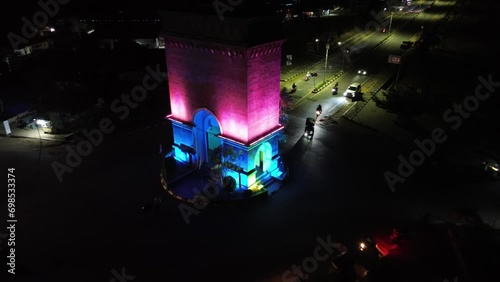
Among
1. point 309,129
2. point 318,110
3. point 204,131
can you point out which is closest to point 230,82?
point 204,131

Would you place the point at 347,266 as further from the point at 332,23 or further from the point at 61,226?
the point at 332,23

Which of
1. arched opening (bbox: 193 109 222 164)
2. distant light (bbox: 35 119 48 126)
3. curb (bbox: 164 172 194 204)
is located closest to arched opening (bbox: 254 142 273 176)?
arched opening (bbox: 193 109 222 164)

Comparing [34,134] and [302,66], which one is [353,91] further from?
[34,134]

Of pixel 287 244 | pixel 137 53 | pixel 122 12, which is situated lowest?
pixel 287 244

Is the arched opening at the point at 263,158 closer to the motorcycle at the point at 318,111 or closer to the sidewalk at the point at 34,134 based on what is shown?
the motorcycle at the point at 318,111

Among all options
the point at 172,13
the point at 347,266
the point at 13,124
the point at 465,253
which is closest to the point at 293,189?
the point at 347,266

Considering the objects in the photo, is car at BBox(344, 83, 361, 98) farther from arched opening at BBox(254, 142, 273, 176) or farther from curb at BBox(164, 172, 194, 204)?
curb at BBox(164, 172, 194, 204)
